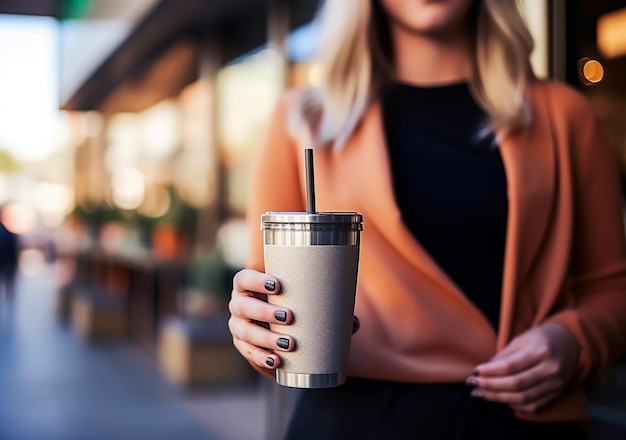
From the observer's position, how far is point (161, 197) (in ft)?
26.1

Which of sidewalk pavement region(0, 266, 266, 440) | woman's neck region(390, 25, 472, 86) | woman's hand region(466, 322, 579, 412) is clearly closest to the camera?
woman's hand region(466, 322, 579, 412)

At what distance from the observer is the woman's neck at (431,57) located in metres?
1.30

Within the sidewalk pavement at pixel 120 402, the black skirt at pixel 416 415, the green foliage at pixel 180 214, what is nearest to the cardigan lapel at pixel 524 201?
the black skirt at pixel 416 415

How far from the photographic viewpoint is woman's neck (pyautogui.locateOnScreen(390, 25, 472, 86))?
4.27ft

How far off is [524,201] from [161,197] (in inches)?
276

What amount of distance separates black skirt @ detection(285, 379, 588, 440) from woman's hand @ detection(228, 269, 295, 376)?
267 millimetres

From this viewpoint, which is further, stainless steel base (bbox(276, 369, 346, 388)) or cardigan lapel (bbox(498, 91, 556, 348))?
cardigan lapel (bbox(498, 91, 556, 348))

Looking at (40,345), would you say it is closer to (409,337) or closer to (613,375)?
(613,375)

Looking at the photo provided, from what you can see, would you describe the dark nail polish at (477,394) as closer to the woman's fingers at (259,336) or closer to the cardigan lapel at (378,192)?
the cardigan lapel at (378,192)

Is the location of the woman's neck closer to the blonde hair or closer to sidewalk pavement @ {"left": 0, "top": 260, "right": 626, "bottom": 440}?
the blonde hair

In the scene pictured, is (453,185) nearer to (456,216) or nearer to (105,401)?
(456,216)

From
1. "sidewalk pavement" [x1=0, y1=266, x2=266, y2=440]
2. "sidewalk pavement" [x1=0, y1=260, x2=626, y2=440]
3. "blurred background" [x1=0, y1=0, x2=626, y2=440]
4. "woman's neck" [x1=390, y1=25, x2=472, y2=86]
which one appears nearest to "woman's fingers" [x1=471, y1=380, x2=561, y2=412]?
"woman's neck" [x1=390, y1=25, x2=472, y2=86]

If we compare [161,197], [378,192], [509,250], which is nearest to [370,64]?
[378,192]

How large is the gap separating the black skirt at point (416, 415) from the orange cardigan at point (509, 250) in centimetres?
2
